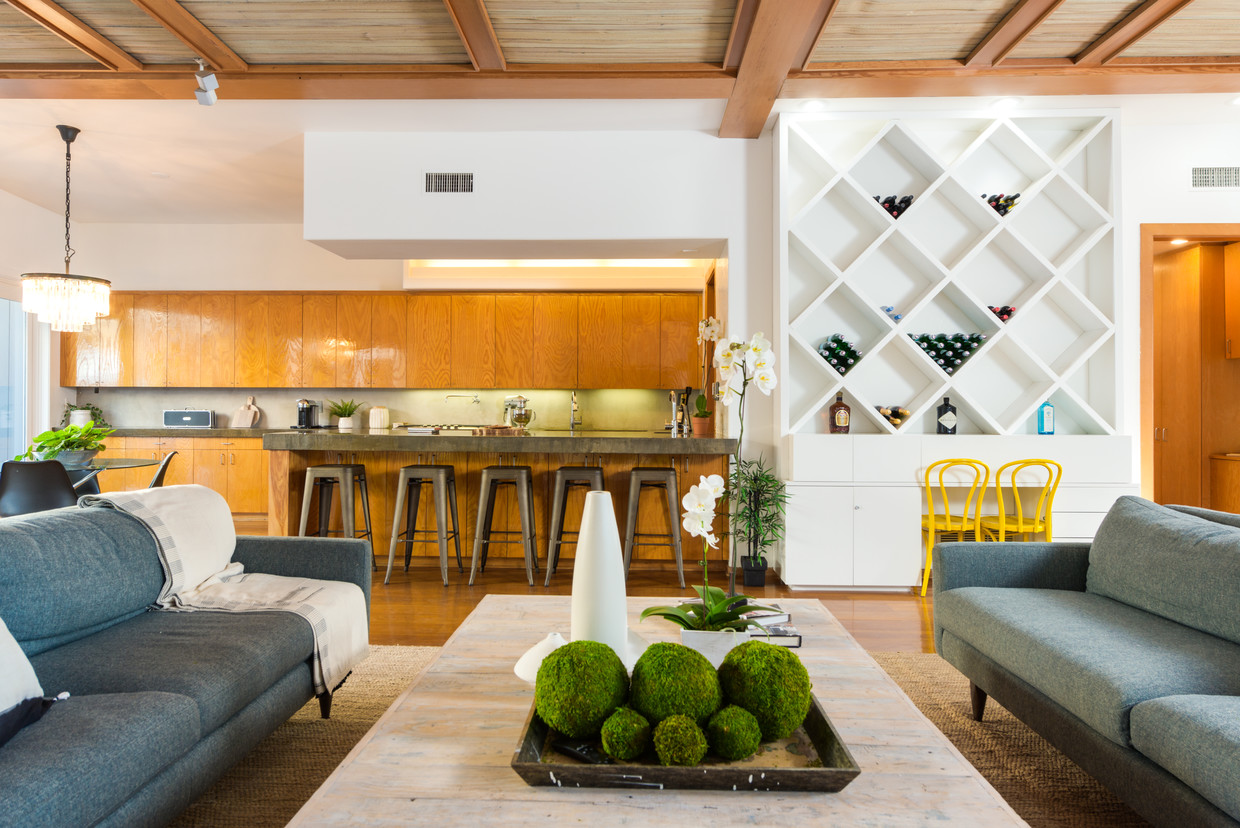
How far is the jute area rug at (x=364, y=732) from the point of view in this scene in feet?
6.31

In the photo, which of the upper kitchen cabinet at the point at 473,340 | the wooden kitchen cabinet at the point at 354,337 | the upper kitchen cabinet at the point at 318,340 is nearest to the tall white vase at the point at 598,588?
the upper kitchen cabinet at the point at 473,340

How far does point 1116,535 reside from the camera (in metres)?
2.51

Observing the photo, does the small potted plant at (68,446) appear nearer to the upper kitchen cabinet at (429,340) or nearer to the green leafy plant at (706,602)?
the upper kitchen cabinet at (429,340)

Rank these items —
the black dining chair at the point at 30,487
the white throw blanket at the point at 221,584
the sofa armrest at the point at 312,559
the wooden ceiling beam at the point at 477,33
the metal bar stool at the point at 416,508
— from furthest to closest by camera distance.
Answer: the metal bar stool at the point at 416,508
the black dining chair at the point at 30,487
the wooden ceiling beam at the point at 477,33
the sofa armrest at the point at 312,559
the white throw blanket at the point at 221,584

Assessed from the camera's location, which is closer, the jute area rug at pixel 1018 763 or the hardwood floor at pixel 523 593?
the jute area rug at pixel 1018 763

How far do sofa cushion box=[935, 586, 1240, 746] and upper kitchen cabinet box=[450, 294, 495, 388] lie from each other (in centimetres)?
533

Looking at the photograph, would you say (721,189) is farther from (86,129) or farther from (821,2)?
(86,129)

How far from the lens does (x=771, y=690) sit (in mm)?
1206

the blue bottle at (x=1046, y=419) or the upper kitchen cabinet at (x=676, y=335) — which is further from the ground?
the upper kitchen cabinet at (x=676, y=335)

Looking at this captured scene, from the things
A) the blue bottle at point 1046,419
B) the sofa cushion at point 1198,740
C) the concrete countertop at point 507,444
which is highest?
the blue bottle at point 1046,419

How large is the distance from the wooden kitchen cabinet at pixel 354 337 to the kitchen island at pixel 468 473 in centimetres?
227

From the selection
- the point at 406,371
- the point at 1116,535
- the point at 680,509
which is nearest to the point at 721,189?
the point at 680,509

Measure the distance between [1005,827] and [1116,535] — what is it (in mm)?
1891

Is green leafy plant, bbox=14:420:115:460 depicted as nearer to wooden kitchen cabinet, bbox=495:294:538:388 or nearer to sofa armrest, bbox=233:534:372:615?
sofa armrest, bbox=233:534:372:615
